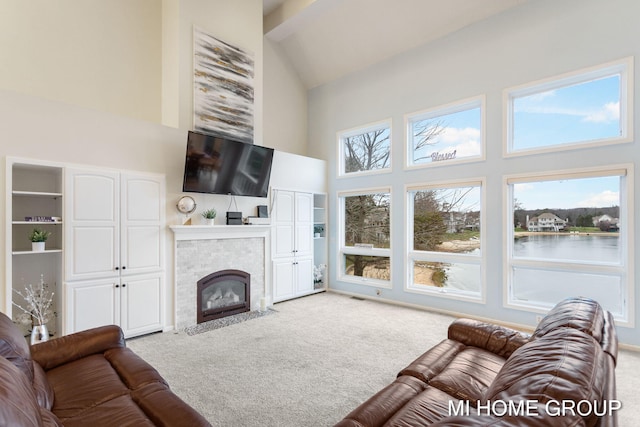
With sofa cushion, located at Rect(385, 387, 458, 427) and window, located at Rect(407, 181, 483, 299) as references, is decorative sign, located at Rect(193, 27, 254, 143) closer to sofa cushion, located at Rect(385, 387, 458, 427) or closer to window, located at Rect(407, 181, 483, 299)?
window, located at Rect(407, 181, 483, 299)

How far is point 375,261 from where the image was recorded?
6.17 metres

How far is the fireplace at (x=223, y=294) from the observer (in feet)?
15.5

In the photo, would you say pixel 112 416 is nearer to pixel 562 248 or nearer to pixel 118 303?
pixel 118 303

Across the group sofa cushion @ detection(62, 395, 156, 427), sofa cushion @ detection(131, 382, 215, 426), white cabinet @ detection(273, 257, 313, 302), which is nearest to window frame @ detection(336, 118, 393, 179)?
white cabinet @ detection(273, 257, 313, 302)

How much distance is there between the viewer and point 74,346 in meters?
2.35

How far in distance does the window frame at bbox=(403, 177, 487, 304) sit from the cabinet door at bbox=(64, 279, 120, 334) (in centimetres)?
430

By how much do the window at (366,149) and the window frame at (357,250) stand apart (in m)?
0.39

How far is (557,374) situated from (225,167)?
4477mm

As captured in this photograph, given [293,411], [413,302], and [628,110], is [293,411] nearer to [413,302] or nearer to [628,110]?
[413,302]

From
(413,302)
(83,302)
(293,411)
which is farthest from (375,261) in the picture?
(83,302)

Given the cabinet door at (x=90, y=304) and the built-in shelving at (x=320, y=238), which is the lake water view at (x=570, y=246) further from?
the cabinet door at (x=90, y=304)

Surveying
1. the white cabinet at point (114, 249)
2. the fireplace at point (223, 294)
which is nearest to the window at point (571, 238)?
the fireplace at point (223, 294)

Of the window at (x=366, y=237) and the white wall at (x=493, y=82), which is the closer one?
the white wall at (x=493, y=82)

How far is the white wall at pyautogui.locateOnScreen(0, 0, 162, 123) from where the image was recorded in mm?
3836
